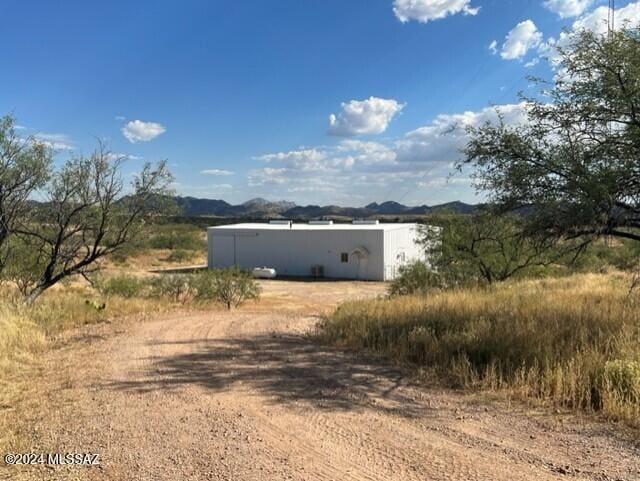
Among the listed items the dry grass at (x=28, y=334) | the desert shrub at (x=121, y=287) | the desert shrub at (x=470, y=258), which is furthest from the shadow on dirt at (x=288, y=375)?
the desert shrub at (x=470, y=258)

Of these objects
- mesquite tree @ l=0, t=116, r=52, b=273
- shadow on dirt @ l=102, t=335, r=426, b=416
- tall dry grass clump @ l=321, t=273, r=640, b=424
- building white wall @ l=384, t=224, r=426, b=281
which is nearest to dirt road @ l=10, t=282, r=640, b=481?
shadow on dirt @ l=102, t=335, r=426, b=416

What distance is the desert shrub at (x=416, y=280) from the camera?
20.1m

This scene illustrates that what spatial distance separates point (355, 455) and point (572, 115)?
7428 millimetres

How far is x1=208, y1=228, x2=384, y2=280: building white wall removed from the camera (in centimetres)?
4200

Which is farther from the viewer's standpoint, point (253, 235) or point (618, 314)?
point (253, 235)

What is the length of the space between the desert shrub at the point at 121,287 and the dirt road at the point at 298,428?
999 centimetres

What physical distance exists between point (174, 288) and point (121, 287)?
5.63 ft

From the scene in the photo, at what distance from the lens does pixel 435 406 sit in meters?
5.41

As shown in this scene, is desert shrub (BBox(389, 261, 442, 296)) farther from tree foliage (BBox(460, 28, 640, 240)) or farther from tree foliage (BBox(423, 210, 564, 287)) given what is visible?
tree foliage (BBox(460, 28, 640, 240))

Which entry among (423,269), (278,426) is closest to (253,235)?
(423,269)

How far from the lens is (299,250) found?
147ft

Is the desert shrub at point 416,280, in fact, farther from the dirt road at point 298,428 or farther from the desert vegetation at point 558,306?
the dirt road at point 298,428

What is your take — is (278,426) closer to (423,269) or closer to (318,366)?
(318,366)

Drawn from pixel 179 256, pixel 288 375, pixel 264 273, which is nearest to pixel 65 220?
pixel 288 375
